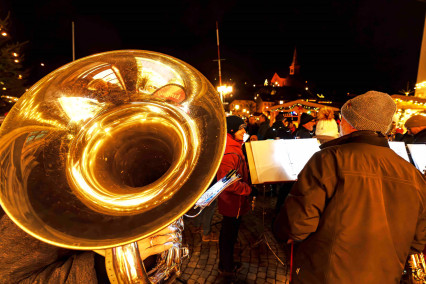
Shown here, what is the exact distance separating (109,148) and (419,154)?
5098 millimetres

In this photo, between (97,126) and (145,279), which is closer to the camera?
(145,279)

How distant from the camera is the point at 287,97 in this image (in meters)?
45.7

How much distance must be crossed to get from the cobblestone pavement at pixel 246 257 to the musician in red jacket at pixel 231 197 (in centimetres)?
30

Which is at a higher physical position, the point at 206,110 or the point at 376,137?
the point at 206,110

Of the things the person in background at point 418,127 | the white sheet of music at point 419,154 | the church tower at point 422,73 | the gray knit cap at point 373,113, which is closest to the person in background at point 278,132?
the person in background at point 418,127

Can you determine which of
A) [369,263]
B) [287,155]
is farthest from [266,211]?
[369,263]

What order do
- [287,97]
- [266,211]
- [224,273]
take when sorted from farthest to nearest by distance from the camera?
[287,97]
[266,211]
[224,273]

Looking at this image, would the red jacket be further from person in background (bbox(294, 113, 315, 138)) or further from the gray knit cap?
person in background (bbox(294, 113, 315, 138))

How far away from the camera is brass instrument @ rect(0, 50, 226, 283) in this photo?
3.06ft

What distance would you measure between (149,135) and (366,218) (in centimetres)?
161

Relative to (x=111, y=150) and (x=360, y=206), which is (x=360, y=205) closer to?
(x=360, y=206)

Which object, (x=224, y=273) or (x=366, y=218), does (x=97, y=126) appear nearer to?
(x=366, y=218)

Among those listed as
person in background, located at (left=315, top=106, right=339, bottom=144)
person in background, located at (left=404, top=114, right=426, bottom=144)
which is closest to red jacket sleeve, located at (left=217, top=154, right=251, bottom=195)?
person in background, located at (left=315, top=106, right=339, bottom=144)

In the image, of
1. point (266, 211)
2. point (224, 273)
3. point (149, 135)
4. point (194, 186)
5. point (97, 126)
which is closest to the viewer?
point (194, 186)
